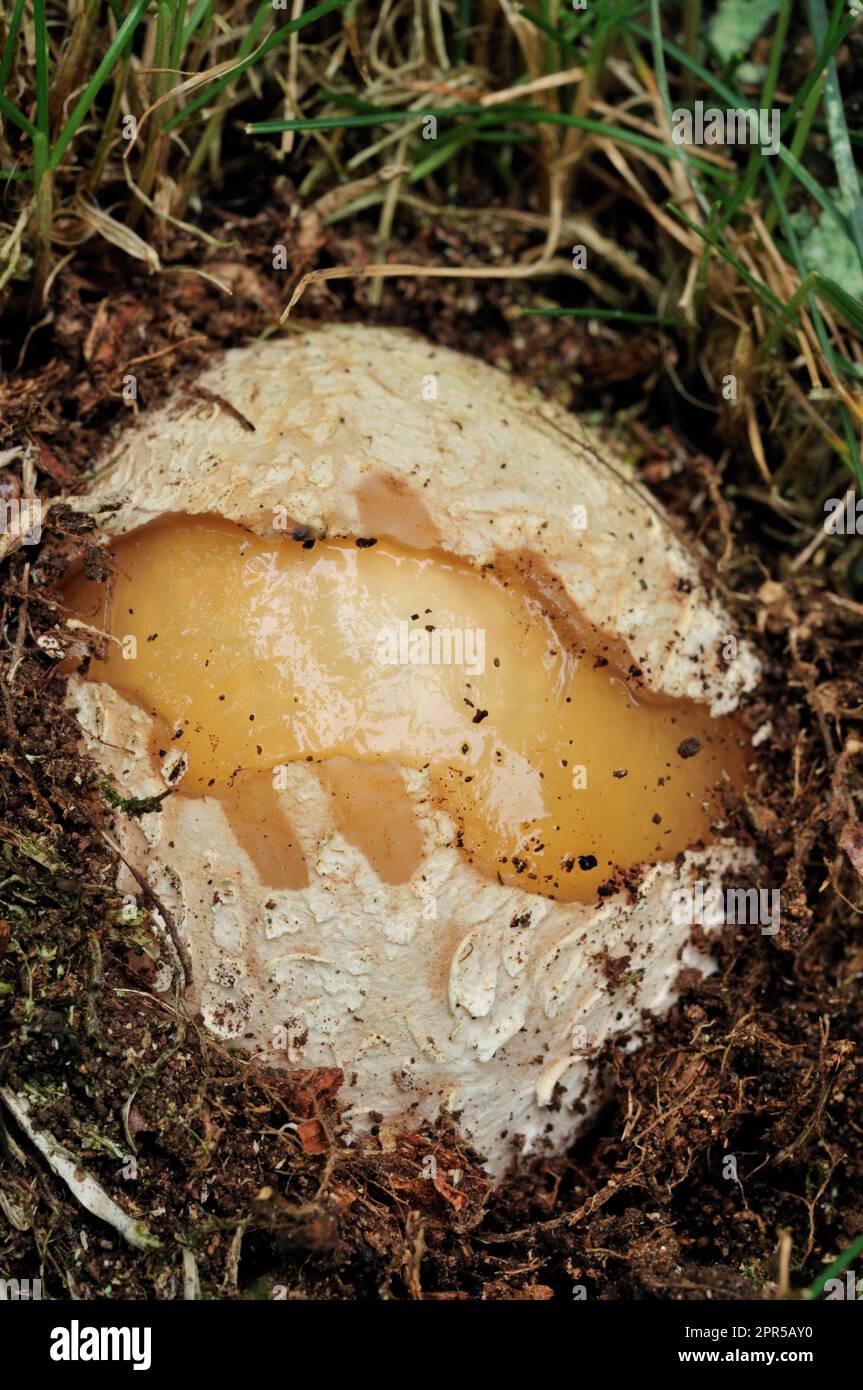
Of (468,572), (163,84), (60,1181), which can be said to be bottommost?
(60,1181)

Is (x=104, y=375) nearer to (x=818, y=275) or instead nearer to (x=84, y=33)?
(x=84, y=33)

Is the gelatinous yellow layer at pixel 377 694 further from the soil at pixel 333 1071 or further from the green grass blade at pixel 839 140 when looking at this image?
the green grass blade at pixel 839 140

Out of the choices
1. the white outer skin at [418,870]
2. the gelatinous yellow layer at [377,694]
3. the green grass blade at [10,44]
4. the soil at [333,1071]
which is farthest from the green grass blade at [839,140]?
the green grass blade at [10,44]

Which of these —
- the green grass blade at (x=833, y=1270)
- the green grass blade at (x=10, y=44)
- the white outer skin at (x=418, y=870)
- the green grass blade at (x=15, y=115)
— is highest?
the green grass blade at (x=10, y=44)

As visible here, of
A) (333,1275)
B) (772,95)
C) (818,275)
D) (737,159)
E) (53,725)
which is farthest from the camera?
(737,159)

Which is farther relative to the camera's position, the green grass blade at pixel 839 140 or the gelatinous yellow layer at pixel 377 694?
the green grass blade at pixel 839 140

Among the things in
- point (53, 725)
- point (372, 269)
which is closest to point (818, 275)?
point (372, 269)

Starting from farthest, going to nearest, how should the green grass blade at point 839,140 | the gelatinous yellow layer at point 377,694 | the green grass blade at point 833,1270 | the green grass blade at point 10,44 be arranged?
1. the green grass blade at point 839,140
2. the green grass blade at point 10,44
3. the gelatinous yellow layer at point 377,694
4. the green grass blade at point 833,1270

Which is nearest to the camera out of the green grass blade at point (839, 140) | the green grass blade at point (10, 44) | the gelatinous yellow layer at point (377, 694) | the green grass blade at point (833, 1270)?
the green grass blade at point (833, 1270)
